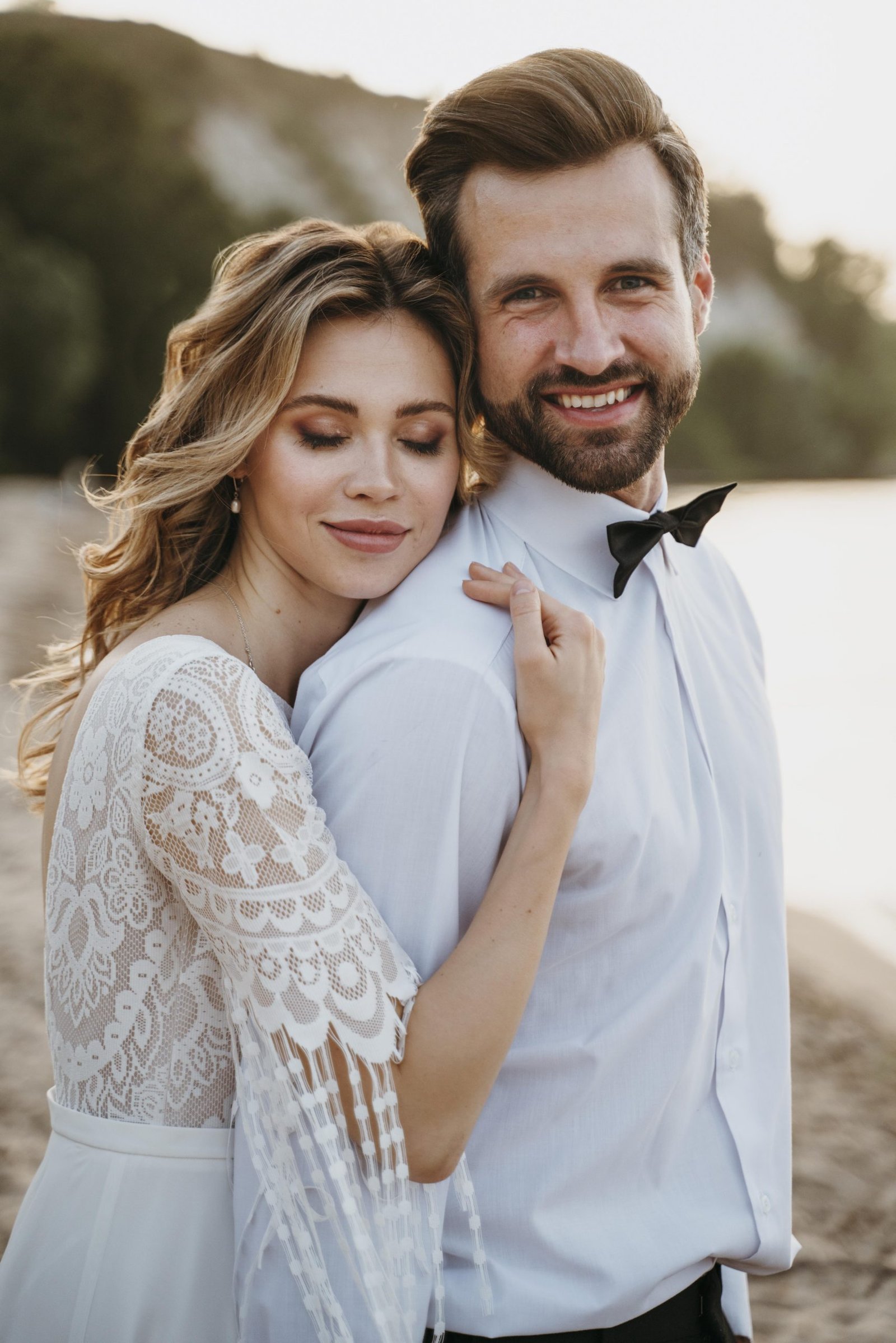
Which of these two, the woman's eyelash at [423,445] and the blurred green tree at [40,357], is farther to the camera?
the blurred green tree at [40,357]

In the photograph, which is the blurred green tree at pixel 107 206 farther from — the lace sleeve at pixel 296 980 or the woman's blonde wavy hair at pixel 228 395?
the lace sleeve at pixel 296 980

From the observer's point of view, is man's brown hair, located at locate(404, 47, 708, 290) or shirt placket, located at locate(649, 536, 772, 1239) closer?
shirt placket, located at locate(649, 536, 772, 1239)

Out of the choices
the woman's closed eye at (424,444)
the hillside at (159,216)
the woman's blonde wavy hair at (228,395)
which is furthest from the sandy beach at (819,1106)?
the hillside at (159,216)

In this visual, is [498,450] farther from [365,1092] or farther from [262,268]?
[365,1092]

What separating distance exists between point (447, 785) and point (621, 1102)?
0.49 m

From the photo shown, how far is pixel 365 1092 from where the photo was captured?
1.42 m

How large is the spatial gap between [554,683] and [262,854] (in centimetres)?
42

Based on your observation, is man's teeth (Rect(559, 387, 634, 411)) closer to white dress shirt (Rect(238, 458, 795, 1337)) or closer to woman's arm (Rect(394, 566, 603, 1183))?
white dress shirt (Rect(238, 458, 795, 1337))

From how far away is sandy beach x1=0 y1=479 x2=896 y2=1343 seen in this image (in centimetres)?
334

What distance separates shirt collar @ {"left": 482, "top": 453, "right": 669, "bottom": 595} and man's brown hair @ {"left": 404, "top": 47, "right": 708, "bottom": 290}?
0.34 meters

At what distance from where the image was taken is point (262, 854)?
4.63ft

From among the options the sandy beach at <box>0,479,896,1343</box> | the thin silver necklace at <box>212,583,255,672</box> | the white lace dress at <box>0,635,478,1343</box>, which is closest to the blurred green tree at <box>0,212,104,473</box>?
the sandy beach at <box>0,479,896,1343</box>

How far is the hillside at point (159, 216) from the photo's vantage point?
869 inches

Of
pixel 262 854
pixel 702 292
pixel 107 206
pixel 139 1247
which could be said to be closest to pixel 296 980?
pixel 262 854
